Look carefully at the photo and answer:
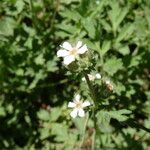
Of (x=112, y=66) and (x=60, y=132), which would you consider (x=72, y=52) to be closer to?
(x=112, y=66)

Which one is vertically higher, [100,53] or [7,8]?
[7,8]

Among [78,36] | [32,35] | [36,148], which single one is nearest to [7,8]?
[32,35]

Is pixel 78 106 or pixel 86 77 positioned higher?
pixel 86 77

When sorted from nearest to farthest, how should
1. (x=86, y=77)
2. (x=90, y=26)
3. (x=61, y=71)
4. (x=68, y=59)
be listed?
1. (x=68, y=59)
2. (x=86, y=77)
3. (x=90, y=26)
4. (x=61, y=71)

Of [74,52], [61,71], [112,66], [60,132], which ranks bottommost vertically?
[60,132]

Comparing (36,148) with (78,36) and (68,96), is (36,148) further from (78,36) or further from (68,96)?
(78,36)

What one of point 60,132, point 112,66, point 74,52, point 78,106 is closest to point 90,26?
point 112,66

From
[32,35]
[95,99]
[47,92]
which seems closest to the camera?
[95,99]

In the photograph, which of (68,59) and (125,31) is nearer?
(68,59)
